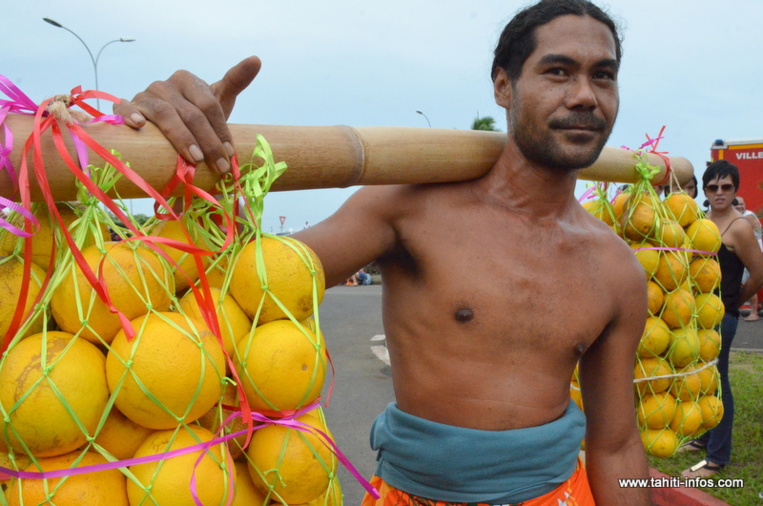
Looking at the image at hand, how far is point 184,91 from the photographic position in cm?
123

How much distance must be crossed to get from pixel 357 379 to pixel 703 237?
5557mm

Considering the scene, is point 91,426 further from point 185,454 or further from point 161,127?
point 161,127

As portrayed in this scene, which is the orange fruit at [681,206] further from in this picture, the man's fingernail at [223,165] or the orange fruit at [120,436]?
the orange fruit at [120,436]

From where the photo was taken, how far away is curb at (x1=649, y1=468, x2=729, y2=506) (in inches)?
164

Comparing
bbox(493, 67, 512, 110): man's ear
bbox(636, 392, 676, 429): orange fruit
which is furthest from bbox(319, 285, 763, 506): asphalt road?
bbox(493, 67, 512, 110): man's ear

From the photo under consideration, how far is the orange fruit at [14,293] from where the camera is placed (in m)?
1.03

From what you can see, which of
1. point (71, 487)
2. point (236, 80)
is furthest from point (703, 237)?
point (71, 487)

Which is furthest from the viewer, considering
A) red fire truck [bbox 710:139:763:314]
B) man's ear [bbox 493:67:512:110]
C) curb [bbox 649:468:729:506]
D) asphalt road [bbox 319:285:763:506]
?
red fire truck [bbox 710:139:763:314]

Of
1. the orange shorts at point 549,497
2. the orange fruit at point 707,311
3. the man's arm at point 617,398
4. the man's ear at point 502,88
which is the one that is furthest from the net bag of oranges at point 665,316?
the man's ear at point 502,88

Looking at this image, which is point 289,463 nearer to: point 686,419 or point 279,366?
point 279,366

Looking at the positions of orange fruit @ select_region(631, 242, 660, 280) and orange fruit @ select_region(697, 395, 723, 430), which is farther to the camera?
orange fruit @ select_region(697, 395, 723, 430)

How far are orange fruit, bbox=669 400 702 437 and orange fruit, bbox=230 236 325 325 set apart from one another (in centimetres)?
261

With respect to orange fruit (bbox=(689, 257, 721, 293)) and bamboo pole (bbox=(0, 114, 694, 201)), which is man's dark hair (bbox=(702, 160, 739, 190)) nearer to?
orange fruit (bbox=(689, 257, 721, 293))

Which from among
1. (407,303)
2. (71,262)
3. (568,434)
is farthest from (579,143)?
(71,262)
